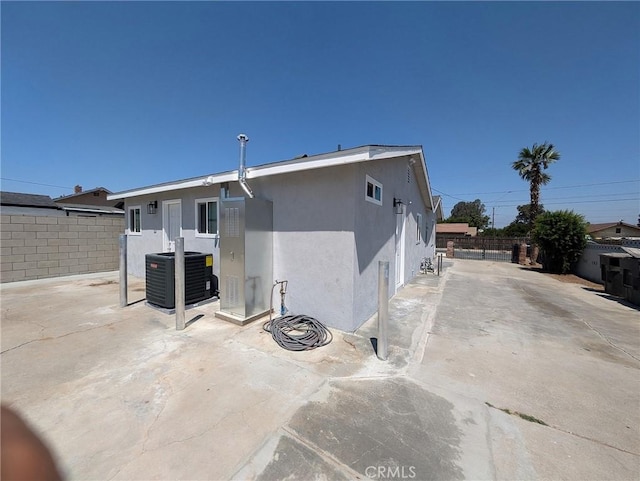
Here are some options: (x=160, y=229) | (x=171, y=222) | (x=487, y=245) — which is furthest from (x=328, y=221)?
(x=487, y=245)

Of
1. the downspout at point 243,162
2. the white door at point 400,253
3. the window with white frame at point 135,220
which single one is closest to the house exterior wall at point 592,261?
the white door at point 400,253

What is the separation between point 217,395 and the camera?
2.48m

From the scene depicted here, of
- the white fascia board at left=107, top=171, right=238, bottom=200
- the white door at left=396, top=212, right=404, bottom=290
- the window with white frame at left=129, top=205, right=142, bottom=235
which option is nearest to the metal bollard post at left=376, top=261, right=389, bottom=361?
the white fascia board at left=107, top=171, right=238, bottom=200

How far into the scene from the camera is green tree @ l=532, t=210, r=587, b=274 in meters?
11.3

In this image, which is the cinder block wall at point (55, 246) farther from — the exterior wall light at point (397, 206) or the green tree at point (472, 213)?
the green tree at point (472, 213)

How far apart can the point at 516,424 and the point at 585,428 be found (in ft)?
1.95

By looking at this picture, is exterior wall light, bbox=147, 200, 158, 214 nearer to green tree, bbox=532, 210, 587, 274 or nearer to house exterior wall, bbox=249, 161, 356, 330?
house exterior wall, bbox=249, 161, 356, 330

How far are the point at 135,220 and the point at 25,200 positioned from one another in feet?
47.6

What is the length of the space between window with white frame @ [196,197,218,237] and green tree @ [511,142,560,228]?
2247 centimetres

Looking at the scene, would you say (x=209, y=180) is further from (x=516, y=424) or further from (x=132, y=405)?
(x=516, y=424)

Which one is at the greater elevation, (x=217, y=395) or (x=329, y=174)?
(x=329, y=174)

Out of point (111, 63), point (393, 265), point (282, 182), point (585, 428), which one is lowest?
point (585, 428)

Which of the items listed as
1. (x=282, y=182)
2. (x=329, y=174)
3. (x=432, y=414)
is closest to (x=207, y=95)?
(x=282, y=182)

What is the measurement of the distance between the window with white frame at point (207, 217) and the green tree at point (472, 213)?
190ft
